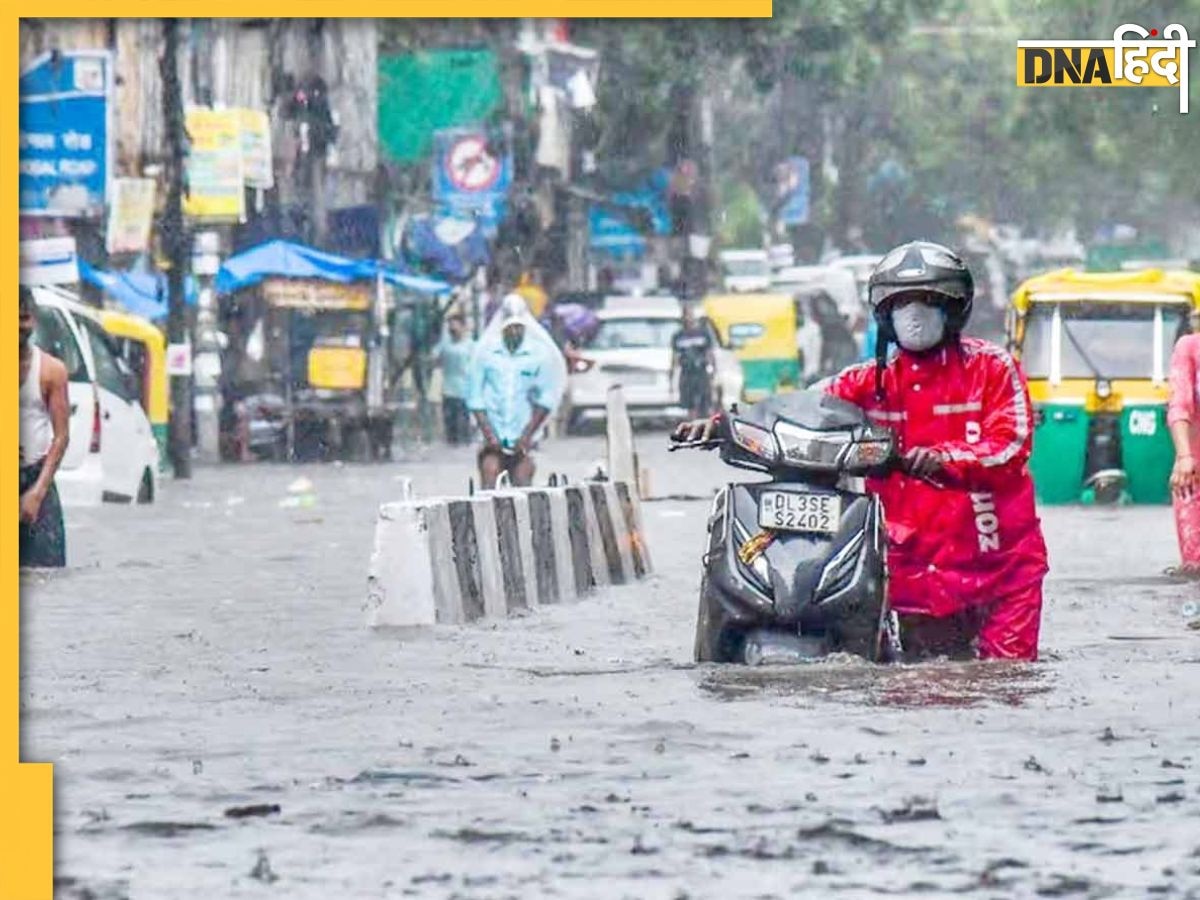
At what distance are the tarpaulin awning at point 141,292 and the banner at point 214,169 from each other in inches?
32.1

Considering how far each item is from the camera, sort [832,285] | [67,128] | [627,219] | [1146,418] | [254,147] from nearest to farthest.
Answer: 1. [1146,418]
2. [67,128]
3. [254,147]
4. [627,219]
5. [832,285]

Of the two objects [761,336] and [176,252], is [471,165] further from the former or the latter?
[176,252]

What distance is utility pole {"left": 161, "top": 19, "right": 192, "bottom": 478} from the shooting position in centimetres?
3161

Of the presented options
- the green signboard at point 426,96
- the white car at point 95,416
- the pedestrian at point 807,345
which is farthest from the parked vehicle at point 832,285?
the white car at point 95,416

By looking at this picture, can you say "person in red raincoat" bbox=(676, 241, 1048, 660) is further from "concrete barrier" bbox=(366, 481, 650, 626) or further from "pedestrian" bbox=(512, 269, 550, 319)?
"pedestrian" bbox=(512, 269, 550, 319)

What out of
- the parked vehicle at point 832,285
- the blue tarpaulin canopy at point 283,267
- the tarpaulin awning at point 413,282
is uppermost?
the blue tarpaulin canopy at point 283,267

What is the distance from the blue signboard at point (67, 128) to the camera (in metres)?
27.7

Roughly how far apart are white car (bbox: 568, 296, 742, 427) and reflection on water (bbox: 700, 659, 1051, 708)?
110 feet

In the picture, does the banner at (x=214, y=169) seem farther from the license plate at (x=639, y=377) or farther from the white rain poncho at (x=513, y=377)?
the white rain poncho at (x=513, y=377)

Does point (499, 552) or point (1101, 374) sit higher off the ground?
point (1101, 374)

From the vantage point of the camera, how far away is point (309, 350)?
3897cm

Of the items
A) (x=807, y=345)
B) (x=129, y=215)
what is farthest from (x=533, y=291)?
(x=129, y=215)

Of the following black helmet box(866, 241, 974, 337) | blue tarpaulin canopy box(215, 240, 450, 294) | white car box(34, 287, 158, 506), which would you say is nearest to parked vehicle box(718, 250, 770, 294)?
blue tarpaulin canopy box(215, 240, 450, 294)

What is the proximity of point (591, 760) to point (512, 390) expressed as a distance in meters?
12.4
